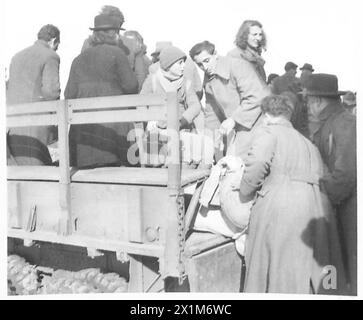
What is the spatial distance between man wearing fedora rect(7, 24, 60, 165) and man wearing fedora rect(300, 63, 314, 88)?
2012mm

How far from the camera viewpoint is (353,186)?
154 inches

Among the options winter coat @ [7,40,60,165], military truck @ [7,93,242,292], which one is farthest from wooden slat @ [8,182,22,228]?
winter coat @ [7,40,60,165]

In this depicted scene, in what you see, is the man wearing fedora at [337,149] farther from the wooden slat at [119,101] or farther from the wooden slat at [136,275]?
the wooden slat at [136,275]

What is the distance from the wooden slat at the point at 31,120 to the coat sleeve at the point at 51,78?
1.59 ft

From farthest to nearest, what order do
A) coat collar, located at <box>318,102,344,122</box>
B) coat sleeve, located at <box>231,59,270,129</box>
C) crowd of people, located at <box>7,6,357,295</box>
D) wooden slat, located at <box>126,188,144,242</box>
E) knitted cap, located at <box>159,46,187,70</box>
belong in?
coat sleeve, located at <box>231,59,270,129</box>, knitted cap, located at <box>159,46,187,70</box>, coat collar, located at <box>318,102,344,122</box>, crowd of people, located at <box>7,6,357,295</box>, wooden slat, located at <box>126,188,144,242</box>

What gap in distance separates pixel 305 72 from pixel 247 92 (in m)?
0.48

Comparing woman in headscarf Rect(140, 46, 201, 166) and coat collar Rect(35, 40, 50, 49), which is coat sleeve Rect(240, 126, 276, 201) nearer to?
woman in headscarf Rect(140, 46, 201, 166)

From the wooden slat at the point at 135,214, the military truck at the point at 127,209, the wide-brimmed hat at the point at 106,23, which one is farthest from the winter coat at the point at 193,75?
the wooden slat at the point at 135,214

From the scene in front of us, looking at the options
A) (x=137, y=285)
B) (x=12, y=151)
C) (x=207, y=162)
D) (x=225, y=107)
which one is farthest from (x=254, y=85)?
(x=12, y=151)

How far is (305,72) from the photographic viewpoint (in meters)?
4.10

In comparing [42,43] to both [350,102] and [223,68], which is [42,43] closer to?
[223,68]

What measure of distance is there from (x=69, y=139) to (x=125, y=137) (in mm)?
438

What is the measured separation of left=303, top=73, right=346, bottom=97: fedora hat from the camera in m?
3.99
